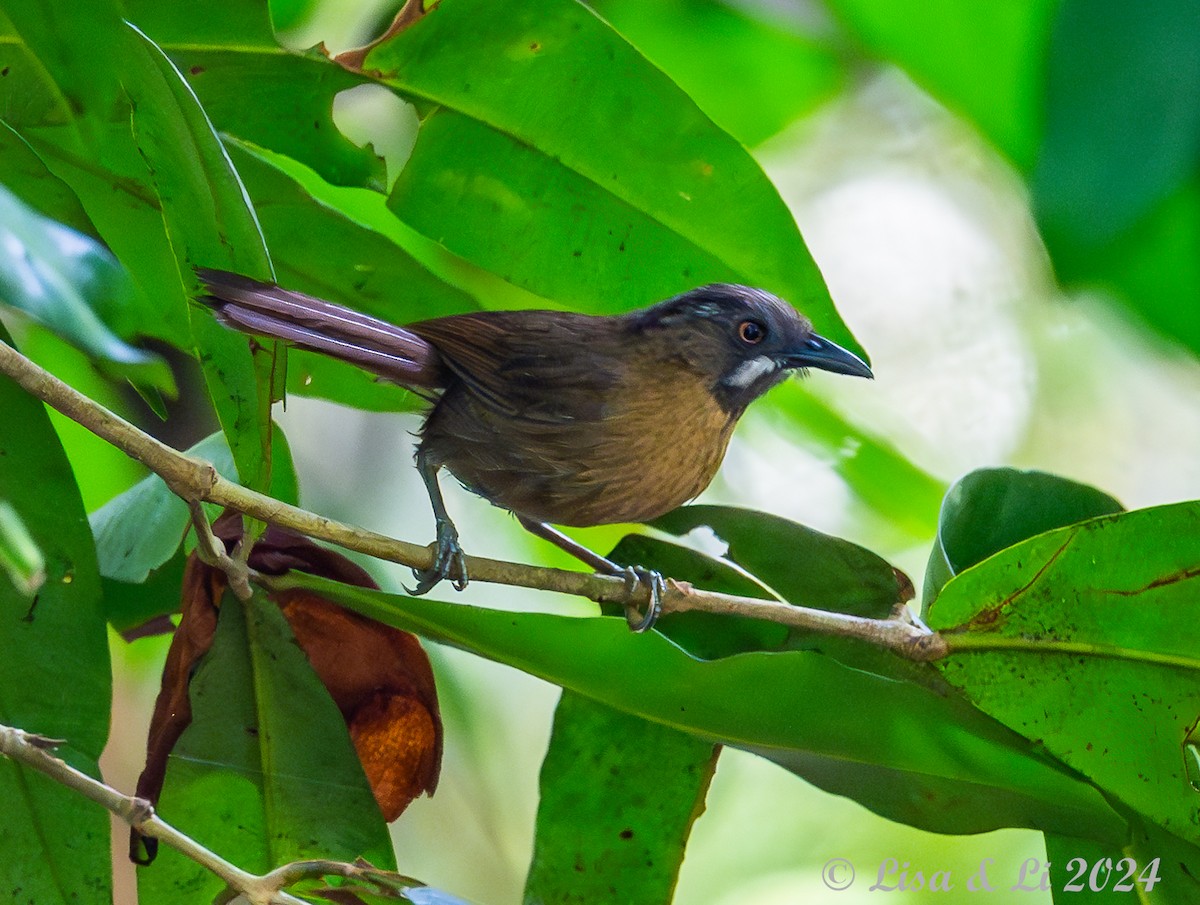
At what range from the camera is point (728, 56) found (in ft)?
9.51

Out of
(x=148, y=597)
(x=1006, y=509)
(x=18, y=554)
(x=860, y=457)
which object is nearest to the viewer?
(x=18, y=554)

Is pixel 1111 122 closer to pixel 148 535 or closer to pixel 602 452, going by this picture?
pixel 602 452

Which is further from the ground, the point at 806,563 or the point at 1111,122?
the point at 1111,122

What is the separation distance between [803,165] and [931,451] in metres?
1.57

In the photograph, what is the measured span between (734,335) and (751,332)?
0.10 ft

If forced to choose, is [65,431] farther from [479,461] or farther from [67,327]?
[67,327]

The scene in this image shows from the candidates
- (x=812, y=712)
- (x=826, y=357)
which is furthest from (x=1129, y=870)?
(x=826, y=357)

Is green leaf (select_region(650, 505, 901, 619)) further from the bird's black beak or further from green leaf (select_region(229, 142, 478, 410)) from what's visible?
green leaf (select_region(229, 142, 478, 410))

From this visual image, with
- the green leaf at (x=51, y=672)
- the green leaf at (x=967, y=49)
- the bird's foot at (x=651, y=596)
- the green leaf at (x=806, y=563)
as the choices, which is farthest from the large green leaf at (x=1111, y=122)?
the green leaf at (x=51, y=672)

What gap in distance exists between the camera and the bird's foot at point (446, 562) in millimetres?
1688

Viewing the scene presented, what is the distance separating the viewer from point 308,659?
1.65 m

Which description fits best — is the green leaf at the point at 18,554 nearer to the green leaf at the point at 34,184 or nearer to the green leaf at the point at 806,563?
the green leaf at the point at 34,184

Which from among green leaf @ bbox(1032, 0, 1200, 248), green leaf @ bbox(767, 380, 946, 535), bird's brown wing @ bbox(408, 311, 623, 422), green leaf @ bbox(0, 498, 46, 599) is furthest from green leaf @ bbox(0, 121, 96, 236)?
green leaf @ bbox(1032, 0, 1200, 248)

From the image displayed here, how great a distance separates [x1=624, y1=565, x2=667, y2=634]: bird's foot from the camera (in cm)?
164
